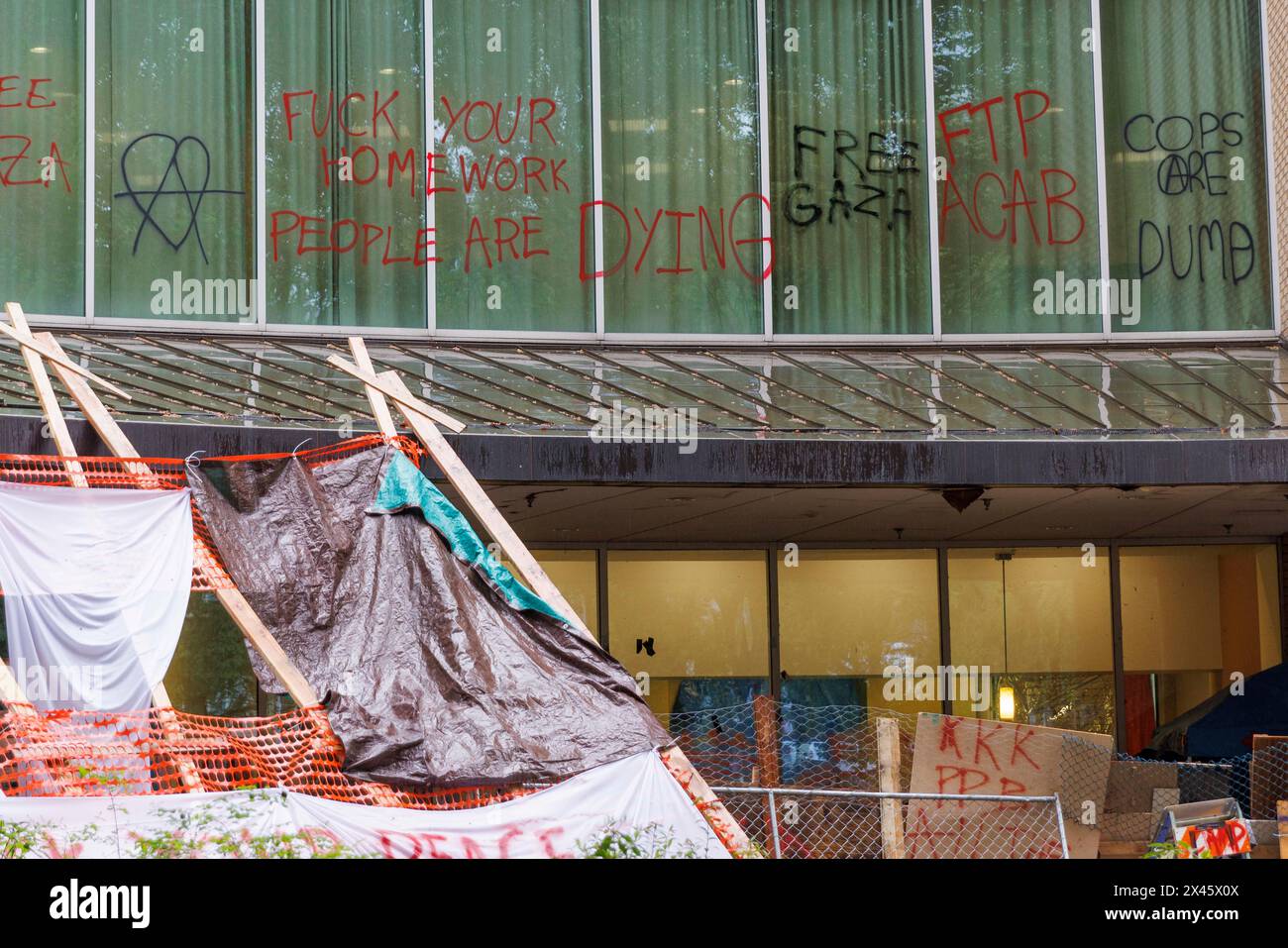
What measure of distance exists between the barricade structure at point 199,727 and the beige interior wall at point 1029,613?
21.1ft

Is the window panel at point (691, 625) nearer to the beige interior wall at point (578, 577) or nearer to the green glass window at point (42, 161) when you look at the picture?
the beige interior wall at point (578, 577)

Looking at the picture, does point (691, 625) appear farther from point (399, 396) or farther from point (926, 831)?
point (399, 396)

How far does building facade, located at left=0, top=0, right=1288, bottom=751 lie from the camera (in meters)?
13.5

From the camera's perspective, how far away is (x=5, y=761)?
7.26 meters

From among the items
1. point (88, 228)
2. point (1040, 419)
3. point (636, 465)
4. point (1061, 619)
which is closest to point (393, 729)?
point (636, 465)

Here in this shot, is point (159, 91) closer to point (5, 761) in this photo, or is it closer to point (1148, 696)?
point (5, 761)

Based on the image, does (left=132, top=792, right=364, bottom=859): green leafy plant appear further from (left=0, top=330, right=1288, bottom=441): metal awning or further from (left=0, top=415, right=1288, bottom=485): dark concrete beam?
(left=0, top=330, right=1288, bottom=441): metal awning

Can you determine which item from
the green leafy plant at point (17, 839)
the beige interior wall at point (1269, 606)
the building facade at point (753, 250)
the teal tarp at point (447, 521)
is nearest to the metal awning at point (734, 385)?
the building facade at point (753, 250)

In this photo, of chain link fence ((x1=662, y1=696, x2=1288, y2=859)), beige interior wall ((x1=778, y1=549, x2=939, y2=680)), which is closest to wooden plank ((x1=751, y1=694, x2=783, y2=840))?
chain link fence ((x1=662, y1=696, x2=1288, y2=859))

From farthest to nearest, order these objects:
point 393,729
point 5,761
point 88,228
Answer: point 88,228
point 393,729
point 5,761

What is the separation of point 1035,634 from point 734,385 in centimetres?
408

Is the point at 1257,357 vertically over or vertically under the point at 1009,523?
over

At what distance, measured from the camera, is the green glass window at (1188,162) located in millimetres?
14844
